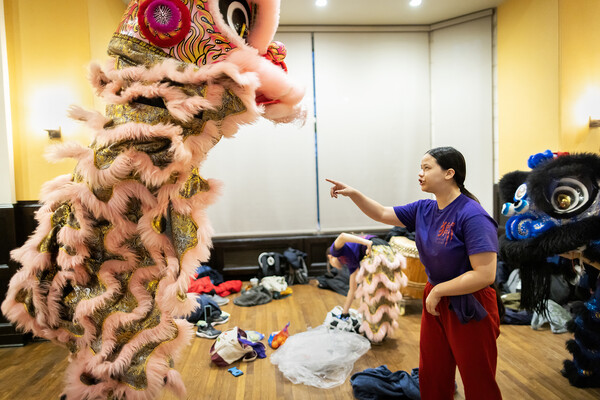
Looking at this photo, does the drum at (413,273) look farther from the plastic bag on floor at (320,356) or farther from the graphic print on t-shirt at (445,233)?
the graphic print on t-shirt at (445,233)

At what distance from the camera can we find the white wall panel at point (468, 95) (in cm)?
444

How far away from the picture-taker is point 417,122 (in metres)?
4.91

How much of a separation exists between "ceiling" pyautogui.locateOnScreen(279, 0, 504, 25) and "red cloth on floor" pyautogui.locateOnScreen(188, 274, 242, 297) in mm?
3114

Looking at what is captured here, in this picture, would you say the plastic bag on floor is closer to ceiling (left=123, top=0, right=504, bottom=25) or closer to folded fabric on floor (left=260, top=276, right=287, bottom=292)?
folded fabric on floor (left=260, top=276, right=287, bottom=292)

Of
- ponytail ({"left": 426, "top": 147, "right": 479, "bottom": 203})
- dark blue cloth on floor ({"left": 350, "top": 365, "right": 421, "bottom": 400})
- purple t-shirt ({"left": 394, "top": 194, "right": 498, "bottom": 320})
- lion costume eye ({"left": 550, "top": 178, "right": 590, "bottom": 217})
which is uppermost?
ponytail ({"left": 426, "top": 147, "right": 479, "bottom": 203})

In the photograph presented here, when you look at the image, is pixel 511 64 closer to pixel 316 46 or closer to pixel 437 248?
pixel 316 46

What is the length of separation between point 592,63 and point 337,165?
8.77 ft

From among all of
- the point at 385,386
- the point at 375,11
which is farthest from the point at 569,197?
the point at 375,11

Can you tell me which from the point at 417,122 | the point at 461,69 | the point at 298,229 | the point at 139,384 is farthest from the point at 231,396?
the point at 461,69

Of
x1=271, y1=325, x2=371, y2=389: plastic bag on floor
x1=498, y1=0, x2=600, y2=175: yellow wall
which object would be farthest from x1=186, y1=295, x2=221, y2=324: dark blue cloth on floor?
x1=498, y1=0, x2=600, y2=175: yellow wall

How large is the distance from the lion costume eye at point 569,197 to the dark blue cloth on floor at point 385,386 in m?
1.21

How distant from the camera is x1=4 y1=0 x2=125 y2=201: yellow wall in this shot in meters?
3.02

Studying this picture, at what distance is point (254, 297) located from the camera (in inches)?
156

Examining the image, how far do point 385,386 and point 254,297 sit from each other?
80.3 inches
